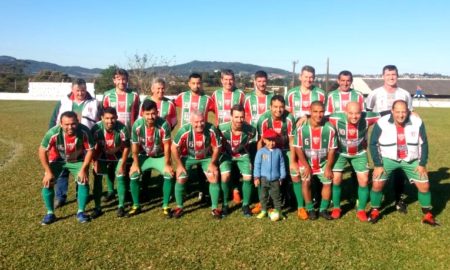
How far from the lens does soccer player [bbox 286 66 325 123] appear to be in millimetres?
5511

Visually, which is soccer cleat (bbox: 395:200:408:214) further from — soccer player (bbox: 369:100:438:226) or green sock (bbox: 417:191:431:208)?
green sock (bbox: 417:191:431:208)

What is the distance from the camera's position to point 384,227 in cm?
475

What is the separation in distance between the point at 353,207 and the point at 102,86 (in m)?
36.2

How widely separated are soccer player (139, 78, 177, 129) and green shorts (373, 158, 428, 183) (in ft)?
10.0

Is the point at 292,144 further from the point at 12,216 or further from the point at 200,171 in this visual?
the point at 12,216

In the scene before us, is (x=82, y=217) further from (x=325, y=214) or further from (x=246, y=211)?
(x=325, y=214)

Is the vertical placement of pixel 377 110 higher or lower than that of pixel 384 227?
higher

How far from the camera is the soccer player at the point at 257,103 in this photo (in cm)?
567

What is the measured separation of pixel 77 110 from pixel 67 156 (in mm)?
937

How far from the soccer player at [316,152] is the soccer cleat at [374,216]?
0.51m

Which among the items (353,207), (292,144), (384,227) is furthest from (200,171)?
(384,227)

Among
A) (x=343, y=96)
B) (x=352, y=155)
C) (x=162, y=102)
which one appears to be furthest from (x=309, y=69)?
(x=162, y=102)

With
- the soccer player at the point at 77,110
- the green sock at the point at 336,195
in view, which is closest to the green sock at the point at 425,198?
the green sock at the point at 336,195

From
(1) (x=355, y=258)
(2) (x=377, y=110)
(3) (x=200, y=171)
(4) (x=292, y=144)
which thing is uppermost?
(2) (x=377, y=110)
